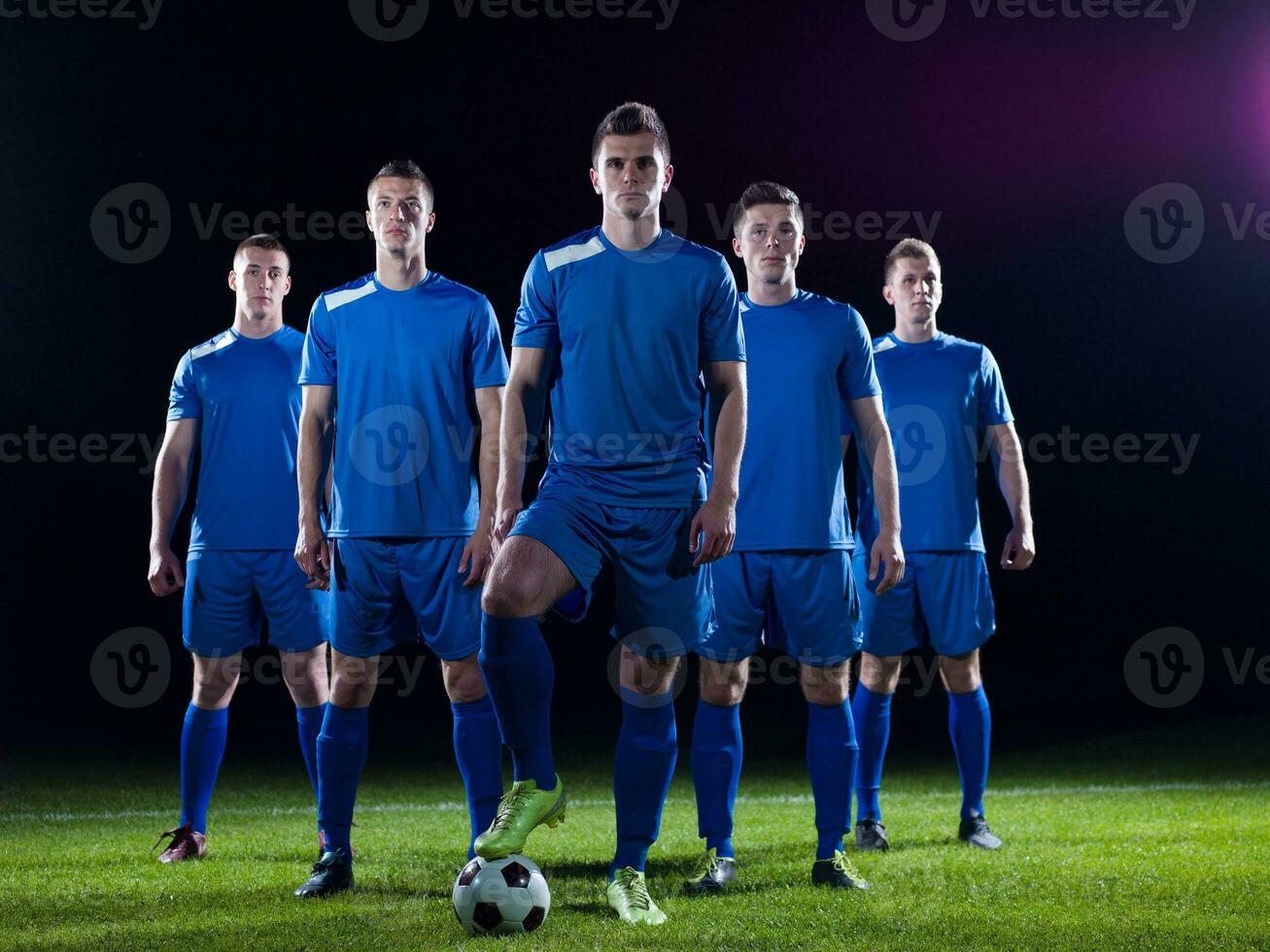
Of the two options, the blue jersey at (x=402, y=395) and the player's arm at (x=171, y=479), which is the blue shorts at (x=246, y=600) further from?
the blue jersey at (x=402, y=395)

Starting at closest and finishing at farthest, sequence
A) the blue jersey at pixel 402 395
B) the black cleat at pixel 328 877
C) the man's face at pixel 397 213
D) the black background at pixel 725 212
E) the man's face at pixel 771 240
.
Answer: the black cleat at pixel 328 877, the blue jersey at pixel 402 395, the man's face at pixel 397 213, the man's face at pixel 771 240, the black background at pixel 725 212

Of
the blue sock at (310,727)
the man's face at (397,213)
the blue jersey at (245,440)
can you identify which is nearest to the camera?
the man's face at (397,213)

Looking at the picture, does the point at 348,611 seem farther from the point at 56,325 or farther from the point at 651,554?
the point at 56,325

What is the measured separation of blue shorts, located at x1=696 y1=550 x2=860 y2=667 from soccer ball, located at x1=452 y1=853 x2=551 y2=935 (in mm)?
956

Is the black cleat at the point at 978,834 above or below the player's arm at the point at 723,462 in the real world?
below

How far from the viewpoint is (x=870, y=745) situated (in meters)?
4.39

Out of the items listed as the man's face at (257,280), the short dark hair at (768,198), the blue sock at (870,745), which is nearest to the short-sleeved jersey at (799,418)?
the short dark hair at (768,198)

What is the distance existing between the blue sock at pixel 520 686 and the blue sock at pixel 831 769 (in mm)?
1019

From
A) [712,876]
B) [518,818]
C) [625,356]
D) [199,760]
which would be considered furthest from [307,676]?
[625,356]

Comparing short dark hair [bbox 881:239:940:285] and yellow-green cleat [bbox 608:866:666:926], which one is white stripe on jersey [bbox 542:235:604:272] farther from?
short dark hair [bbox 881:239:940:285]

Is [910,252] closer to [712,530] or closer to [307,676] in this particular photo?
[712,530]

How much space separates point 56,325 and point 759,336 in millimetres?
6719

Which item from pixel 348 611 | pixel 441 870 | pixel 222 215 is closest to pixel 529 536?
pixel 348 611

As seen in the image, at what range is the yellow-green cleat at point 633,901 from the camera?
9.56 feet
